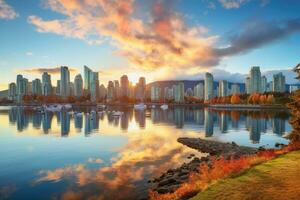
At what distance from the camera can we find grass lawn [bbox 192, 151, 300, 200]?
16.3 m

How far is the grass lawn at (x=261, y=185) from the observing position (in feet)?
53.6

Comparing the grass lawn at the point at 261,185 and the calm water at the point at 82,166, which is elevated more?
the grass lawn at the point at 261,185

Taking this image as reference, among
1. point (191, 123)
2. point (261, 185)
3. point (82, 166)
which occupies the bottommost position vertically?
point (191, 123)

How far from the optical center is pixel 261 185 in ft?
59.6

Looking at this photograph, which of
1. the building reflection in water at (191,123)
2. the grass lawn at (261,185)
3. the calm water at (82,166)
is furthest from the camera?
the building reflection in water at (191,123)

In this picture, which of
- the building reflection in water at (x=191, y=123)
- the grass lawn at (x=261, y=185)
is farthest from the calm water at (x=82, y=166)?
the building reflection in water at (x=191, y=123)

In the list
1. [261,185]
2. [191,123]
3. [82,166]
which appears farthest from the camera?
[191,123]

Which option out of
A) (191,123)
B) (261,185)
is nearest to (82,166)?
(261,185)

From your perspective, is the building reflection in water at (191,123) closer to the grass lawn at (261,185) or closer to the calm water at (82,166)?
the calm water at (82,166)

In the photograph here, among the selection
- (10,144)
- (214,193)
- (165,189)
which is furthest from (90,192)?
(10,144)

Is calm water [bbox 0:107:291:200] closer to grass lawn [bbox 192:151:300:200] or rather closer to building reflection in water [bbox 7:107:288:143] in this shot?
grass lawn [bbox 192:151:300:200]

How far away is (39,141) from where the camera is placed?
70.0 m

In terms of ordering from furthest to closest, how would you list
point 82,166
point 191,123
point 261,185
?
point 191,123 < point 82,166 < point 261,185

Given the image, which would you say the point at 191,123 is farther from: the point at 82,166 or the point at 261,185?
the point at 261,185
